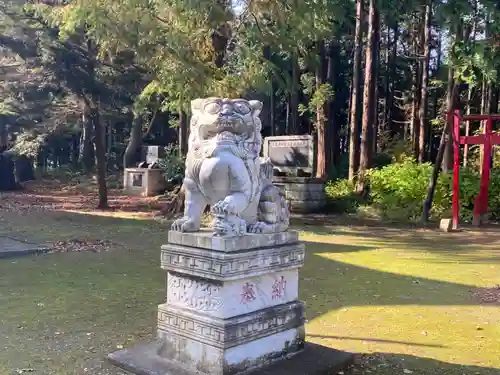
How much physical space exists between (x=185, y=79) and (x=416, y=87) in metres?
13.9

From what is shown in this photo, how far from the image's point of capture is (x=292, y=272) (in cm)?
411

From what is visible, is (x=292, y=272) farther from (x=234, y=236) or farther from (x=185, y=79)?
(x=185, y=79)

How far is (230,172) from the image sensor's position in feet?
12.5

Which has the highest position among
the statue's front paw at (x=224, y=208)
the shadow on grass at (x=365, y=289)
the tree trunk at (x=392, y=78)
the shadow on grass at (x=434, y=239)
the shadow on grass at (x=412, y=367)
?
the tree trunk at (x=392, y=78)

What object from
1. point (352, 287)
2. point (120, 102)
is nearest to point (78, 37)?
point (120, 102)

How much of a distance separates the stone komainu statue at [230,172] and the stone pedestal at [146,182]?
1652 cm

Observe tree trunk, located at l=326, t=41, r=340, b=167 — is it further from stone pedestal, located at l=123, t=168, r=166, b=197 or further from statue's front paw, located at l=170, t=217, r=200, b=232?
statue's front paw, located at l=170, t=217, r=200, b=232

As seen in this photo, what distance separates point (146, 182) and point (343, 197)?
783 cm

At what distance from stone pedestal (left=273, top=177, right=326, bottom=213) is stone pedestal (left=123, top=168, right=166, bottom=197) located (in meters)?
6.44

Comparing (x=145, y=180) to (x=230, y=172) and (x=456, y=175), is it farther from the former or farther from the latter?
(x=230, y=172)

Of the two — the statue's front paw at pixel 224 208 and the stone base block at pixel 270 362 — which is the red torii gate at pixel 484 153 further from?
the statue's front paw at pixel 224 208

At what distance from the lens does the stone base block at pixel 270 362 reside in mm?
3738

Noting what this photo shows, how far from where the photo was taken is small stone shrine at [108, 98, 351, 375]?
142 inches

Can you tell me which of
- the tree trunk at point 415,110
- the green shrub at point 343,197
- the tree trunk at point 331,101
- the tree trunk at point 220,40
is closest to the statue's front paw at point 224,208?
the tree trunk at point 220,40
